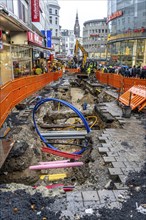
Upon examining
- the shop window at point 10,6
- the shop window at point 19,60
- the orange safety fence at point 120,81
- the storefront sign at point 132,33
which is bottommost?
the orange safety fence at point 120,81

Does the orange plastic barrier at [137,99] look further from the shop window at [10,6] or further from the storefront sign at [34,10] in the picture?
the storefront sign at [34,10]

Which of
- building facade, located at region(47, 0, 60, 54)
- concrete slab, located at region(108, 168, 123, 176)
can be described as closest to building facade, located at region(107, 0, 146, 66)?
concrete slab, located at region(108, 168, 123, 176)

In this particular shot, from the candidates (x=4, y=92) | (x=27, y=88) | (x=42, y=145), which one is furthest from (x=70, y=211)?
(x=27, y=88)

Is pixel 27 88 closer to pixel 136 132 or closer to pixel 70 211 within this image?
pixel 136 132

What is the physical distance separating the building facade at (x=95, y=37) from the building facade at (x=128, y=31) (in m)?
39.5

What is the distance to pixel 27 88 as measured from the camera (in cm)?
1184

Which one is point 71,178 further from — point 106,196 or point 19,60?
point 19,60

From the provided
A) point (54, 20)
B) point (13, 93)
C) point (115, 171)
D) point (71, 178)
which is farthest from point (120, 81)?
point (54, 20)

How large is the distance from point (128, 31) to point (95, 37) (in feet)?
184

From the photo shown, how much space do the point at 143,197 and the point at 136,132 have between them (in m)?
3.65

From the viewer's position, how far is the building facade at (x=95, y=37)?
87.9 m

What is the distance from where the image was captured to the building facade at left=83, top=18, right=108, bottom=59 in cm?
8792

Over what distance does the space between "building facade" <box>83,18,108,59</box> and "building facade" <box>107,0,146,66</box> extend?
130 ft

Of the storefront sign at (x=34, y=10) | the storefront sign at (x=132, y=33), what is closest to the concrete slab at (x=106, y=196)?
the storefront sign at (x=34, y=10)
